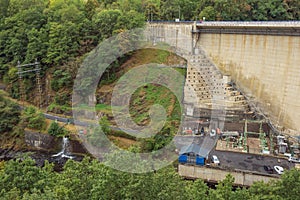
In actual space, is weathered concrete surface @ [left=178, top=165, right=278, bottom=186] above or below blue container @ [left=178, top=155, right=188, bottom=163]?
below

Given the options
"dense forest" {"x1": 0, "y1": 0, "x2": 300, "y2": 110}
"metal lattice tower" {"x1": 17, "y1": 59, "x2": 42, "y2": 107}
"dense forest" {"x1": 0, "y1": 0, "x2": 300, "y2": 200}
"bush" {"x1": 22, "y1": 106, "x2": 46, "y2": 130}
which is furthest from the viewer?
"metal lattice tower" {"x1": 17, "y1": 59, "x2": 42, "y2": 107}

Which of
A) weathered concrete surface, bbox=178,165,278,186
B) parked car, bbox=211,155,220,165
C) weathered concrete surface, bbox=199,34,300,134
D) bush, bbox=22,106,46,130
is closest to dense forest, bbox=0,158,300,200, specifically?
weathered concrete surface, bbox=178,165,278,186

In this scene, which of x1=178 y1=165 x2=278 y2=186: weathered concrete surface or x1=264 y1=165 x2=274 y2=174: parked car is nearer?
x1=178 y1=165 x2=278 y2=186: weathered concrete surface

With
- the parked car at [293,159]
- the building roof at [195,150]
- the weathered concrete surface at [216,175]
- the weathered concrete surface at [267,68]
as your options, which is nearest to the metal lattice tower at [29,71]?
the building roof at [195,150]

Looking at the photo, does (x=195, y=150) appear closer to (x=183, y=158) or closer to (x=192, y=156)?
(x=192, y=156)

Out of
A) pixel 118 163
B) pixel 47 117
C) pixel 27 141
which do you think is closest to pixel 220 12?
pixel 47 117

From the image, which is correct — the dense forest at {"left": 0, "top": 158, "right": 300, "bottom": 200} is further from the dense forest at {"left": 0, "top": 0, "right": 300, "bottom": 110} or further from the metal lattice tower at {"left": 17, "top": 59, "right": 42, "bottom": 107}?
the metal lattice tower at {"left": 17, "top": 59, "right": 42, "bottom": 107}

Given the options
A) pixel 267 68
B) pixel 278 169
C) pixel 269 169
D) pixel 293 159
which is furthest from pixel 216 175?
pixel 267 68
